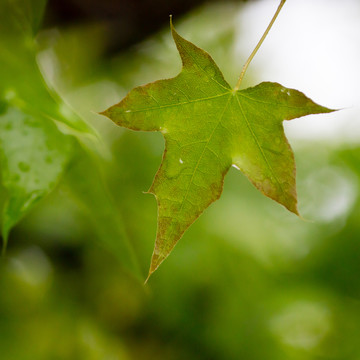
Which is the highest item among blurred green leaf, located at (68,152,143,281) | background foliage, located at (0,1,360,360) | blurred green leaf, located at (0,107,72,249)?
blurred green leaf, located at (0,107,72,249)

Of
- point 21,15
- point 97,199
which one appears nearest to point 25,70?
point 21,15

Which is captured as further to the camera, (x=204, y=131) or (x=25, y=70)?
(x=25, y=70)

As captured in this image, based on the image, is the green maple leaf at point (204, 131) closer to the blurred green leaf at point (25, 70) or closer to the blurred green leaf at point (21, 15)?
the blurred green leaf at point (25, 70)

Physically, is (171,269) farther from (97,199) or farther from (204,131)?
(204,131)

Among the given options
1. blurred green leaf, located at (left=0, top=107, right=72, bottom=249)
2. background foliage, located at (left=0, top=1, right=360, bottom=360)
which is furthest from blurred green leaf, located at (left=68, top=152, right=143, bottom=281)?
background foliage, located at (left=0, top=1, right=360, bottom=360)

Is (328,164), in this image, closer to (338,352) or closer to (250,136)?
(338,352)

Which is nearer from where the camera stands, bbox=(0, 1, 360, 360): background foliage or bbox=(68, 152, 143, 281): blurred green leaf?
bbox=(68, 152, 143, 281): blurred green leaf

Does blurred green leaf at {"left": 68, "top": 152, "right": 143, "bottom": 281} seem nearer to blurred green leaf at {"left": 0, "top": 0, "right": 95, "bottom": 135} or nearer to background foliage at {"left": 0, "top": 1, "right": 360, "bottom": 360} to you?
blurred green leaf at {"left": 0, "top": 0, "right": 95, "bottom": 135}
